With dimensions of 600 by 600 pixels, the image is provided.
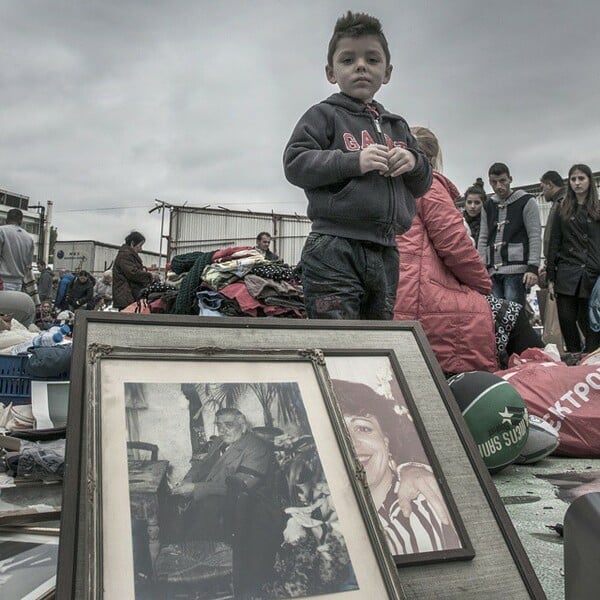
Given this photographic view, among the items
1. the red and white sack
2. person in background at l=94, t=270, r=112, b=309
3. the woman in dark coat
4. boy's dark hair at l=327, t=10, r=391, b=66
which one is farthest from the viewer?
person in background at l=94, t=270, r=112, b=309

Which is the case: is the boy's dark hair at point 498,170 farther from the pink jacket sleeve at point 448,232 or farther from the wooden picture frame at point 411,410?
the wooden picture frame at point 411,410

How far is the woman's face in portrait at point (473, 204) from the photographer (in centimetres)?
523

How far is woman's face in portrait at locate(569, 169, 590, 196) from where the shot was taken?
13.7 feet

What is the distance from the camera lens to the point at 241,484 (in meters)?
0.89

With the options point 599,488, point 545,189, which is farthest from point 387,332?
point 545,189

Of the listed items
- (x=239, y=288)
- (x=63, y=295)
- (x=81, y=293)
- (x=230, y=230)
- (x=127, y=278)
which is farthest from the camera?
(x=230, y=230)

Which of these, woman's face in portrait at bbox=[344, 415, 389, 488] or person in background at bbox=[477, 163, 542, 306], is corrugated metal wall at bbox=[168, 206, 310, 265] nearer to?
person in background at bbox=[477, 163, 542, 306]

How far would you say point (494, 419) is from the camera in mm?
1832

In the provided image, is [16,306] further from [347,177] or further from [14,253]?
[347,177]

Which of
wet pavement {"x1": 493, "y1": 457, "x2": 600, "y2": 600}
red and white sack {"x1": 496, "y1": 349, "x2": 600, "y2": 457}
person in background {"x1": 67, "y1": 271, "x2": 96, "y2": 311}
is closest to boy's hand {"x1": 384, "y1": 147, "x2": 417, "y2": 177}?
wet pavement {"x1": 493, "y1": 457, "x2": 600, "y2": 600}

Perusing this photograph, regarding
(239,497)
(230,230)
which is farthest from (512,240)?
(230,230)

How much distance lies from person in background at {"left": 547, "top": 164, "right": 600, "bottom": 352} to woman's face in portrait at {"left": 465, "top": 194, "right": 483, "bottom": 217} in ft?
3.20

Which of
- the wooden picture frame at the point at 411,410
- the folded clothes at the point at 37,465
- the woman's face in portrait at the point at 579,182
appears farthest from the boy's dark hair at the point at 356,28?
the woman's face in portrait at the point at 579,182

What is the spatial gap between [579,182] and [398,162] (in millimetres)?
3036
